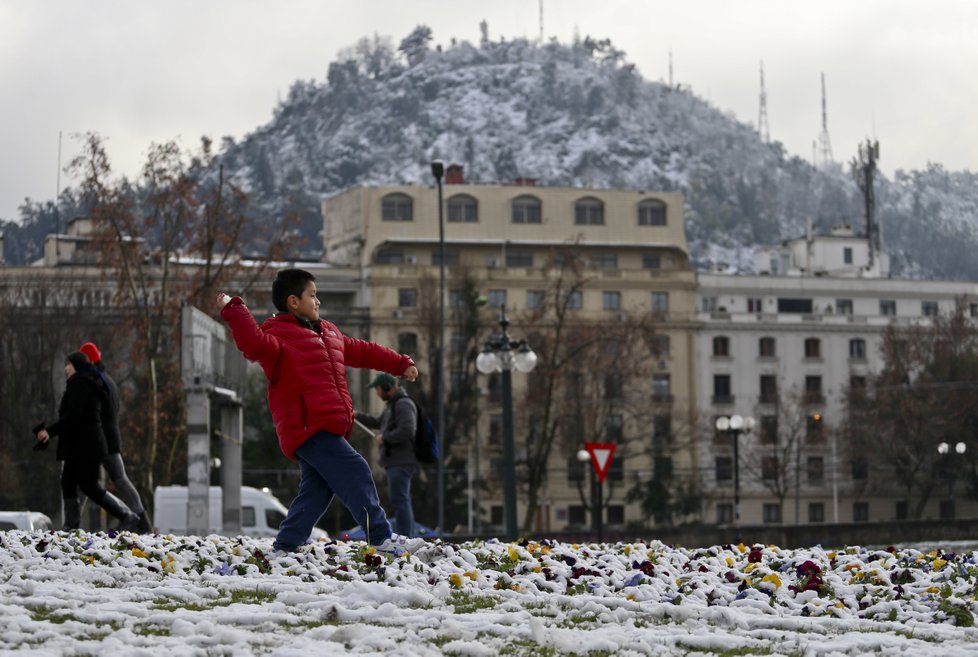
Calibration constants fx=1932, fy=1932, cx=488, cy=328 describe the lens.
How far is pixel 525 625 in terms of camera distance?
30.9 ft

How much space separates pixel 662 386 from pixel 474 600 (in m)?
94.2

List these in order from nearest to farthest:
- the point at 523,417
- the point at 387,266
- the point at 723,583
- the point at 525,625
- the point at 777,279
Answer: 1. the point at 525,625
2. the point at 723,583
3. the point at 523,417
4. the point at 387,266
5. the point at 777,279

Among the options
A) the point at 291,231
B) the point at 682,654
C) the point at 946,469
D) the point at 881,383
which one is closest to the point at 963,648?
the point at 682,654

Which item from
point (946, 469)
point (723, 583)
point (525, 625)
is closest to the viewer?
point (525, 625)

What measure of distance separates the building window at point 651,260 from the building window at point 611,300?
3.77 metres

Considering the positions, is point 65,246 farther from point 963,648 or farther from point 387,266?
point 963,648

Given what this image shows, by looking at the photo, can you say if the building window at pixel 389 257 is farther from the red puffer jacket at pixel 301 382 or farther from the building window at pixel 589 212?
the red puffer jacket at pixel 301 382

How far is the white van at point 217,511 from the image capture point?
40906 millimetres

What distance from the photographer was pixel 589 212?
107562mm

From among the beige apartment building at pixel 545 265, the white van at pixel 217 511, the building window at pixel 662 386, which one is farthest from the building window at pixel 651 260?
the white van at pixel 217 511

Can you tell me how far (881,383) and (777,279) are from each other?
1611cm

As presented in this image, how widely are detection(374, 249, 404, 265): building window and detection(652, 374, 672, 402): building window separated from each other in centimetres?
1502

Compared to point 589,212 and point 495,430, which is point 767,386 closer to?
point 589,212

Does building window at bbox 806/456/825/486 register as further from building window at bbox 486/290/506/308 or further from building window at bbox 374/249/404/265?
building window at bbox 374/249/404/265
